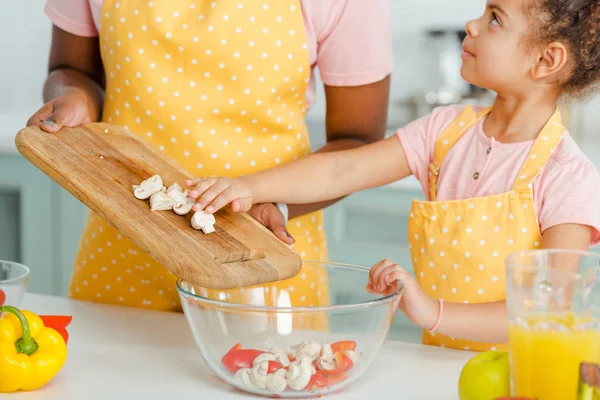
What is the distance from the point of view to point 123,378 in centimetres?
102

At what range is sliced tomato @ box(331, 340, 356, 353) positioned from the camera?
3.25 ft

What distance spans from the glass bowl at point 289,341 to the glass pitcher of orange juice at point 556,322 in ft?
0.68

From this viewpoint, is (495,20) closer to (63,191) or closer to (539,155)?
(539,155)

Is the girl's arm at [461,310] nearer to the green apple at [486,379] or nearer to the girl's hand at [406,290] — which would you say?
the girl's hand at [406,290]

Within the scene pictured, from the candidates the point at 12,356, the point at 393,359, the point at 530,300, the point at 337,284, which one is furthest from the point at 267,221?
the point at 530,300

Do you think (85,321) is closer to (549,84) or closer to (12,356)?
(12,356)

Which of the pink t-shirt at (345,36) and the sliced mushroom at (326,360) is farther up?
the pink t-shirt at (345,36)

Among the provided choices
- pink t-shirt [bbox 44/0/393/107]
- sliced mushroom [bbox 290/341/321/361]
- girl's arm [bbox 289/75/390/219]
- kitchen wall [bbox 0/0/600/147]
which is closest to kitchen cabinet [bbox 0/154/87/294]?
kitchen wall [bbox 0/0/600/147]

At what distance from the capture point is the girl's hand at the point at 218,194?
3.76 feet

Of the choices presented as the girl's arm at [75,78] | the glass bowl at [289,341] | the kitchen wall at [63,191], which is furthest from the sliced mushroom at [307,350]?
the kitchen wall at [63,191]

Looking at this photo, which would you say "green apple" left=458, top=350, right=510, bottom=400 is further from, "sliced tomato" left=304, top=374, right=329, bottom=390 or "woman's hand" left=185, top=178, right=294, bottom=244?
"woman's hand" left=185, top=178, right=294, bottom=244

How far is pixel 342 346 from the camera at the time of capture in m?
0.99

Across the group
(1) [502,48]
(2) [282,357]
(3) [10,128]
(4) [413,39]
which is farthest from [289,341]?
Result: (4) [413,39]

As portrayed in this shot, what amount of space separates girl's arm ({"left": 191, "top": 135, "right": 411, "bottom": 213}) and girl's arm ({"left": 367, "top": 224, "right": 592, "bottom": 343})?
27 centimetres
